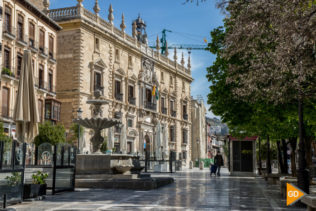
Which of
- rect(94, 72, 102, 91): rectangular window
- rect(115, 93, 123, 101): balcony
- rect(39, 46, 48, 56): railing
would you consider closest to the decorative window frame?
rect(94, 72, 102, 91): rectangular window

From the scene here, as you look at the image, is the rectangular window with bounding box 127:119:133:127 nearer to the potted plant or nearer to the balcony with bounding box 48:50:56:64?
the balcony with bounding box 48:50:56:64

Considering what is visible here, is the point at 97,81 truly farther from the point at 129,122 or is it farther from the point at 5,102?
the point at 5,102

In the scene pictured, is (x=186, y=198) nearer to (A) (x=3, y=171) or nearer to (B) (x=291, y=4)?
(A) (x=3, y=171)

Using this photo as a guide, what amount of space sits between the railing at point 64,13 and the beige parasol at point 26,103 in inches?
922

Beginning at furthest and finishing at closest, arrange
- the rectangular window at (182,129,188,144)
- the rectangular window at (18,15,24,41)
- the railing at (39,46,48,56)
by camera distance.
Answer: the rectangular window at (182,129,188,144), the railing at (39,46,48,56), the rectangular window at (18,15,24,41)

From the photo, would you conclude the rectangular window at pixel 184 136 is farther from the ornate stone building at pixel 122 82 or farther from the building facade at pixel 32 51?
the building facade at pixel 32 51

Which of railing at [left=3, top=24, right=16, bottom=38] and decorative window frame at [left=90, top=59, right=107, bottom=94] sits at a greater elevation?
railing at [left=3, top=24, right=16, bottom=38]

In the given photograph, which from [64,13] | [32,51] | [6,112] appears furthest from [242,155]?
[64,13]

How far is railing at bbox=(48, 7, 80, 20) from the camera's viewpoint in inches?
1404

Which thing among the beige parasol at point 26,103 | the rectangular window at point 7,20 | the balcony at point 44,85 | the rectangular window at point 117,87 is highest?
the rectangular window at point 7,20

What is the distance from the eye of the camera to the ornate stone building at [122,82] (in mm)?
35250

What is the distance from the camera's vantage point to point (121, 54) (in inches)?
1645

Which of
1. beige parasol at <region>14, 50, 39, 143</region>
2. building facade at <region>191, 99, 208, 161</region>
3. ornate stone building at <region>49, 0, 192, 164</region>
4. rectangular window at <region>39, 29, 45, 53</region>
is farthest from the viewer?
building facade at <region>191, 99, 208, 161</region>

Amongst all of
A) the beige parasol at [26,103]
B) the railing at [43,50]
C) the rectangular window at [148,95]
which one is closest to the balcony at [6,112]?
the railing at [43,50]
